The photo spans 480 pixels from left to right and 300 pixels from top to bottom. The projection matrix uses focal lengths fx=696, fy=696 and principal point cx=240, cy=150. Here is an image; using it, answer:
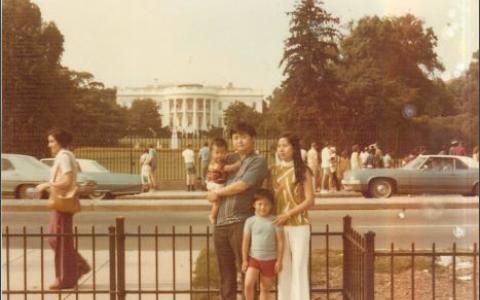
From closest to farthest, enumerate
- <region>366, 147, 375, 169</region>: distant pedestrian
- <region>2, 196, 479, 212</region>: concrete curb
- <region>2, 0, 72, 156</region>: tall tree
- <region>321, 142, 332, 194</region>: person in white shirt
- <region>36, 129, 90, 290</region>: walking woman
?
<region>36, 129, 90, 290</region>: walking woman
<region>2, 196, 479, 212</region>: concrete curb
<region>366, 147, 375, 169</region>: distant pedestrian
<region>321, 142, 332, 194</region>: person in white shirt
<region>2, 0, 72, 156</region>: tall tree

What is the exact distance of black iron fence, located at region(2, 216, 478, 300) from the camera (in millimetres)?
4508

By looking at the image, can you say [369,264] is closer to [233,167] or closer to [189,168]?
[233,167]

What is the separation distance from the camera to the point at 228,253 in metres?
4.55

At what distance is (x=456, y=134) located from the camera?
61.2 ft

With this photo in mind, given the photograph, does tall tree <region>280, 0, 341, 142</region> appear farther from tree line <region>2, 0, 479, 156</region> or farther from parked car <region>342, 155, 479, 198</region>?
parked car <region>342, 155, 479, 198</region>

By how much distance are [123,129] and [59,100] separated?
229 centimetres

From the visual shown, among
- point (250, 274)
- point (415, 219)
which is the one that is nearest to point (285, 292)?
point (250, 274)

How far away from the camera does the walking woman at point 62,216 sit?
17.8ft

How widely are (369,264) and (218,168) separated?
1.14 meters

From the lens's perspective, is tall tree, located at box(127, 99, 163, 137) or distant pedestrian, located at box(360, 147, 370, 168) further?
tall tree, located at box(127, 99, 163, 137)

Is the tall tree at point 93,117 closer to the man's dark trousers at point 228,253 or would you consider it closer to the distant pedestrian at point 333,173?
the distant pedestrian at point 333,173

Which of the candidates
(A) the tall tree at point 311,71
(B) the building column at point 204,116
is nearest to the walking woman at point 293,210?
(A) the tall tree at point 311,71

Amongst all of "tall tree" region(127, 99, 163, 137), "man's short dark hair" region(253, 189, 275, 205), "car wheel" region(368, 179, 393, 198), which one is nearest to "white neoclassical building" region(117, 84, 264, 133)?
"tall tree" region(127, 99, 163, 137)

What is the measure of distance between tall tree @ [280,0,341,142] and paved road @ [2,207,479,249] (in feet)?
11.4
